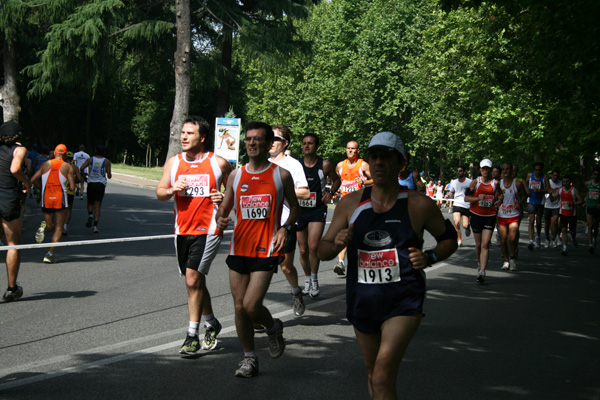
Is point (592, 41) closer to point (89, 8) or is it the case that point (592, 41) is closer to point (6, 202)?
point (6, 202)

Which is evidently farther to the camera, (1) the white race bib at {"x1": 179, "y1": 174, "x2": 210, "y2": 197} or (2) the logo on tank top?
(1) the white race bib at {"x1": 179, "y1": 174, "x2": 210, "y2": 197}

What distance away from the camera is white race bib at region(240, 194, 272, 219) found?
6137 millimetres

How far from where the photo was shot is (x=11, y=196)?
30.3 feet

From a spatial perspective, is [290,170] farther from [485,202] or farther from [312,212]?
[485,202]

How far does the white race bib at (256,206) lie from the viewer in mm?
6137

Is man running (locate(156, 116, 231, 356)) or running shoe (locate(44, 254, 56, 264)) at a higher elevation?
man running (locate(156, 116, 231, 356))

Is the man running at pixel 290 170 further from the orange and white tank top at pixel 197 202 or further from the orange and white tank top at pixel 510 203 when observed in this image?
the orange and white tank top at pixel 510 203


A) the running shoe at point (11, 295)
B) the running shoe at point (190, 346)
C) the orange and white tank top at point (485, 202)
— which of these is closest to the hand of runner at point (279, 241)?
the running shoe at point (190, 346)

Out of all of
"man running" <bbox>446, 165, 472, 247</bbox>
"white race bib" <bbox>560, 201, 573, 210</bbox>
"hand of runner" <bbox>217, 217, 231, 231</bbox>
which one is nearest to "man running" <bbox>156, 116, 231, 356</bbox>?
"hand of runner" <bbox>217, 217, 231, 231</bbox>

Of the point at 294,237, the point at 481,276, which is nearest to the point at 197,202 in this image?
the point at 294,237

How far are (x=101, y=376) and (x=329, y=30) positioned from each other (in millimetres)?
57636

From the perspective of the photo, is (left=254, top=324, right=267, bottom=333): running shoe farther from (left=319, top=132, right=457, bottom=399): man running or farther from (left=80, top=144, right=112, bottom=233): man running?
(left=80, top=144, right=112, bottom=233): man running

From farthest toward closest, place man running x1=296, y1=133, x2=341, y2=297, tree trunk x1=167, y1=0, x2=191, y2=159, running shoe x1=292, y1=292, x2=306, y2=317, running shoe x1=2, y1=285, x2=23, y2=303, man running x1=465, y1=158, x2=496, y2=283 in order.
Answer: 1. tree trunk x1=167, y1=0, x2=191, y2=159
2. man running x1=465, y1=158, x2=496, y2=283
3. man running x1=296, y1=133, x2=341, y2=297
4. running shoe x1=2, y1=285, x2=23, y2=303
5. running shoe x1=292, y1=292, x2=306, y2=317

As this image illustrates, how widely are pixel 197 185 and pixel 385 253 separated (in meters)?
2.73
